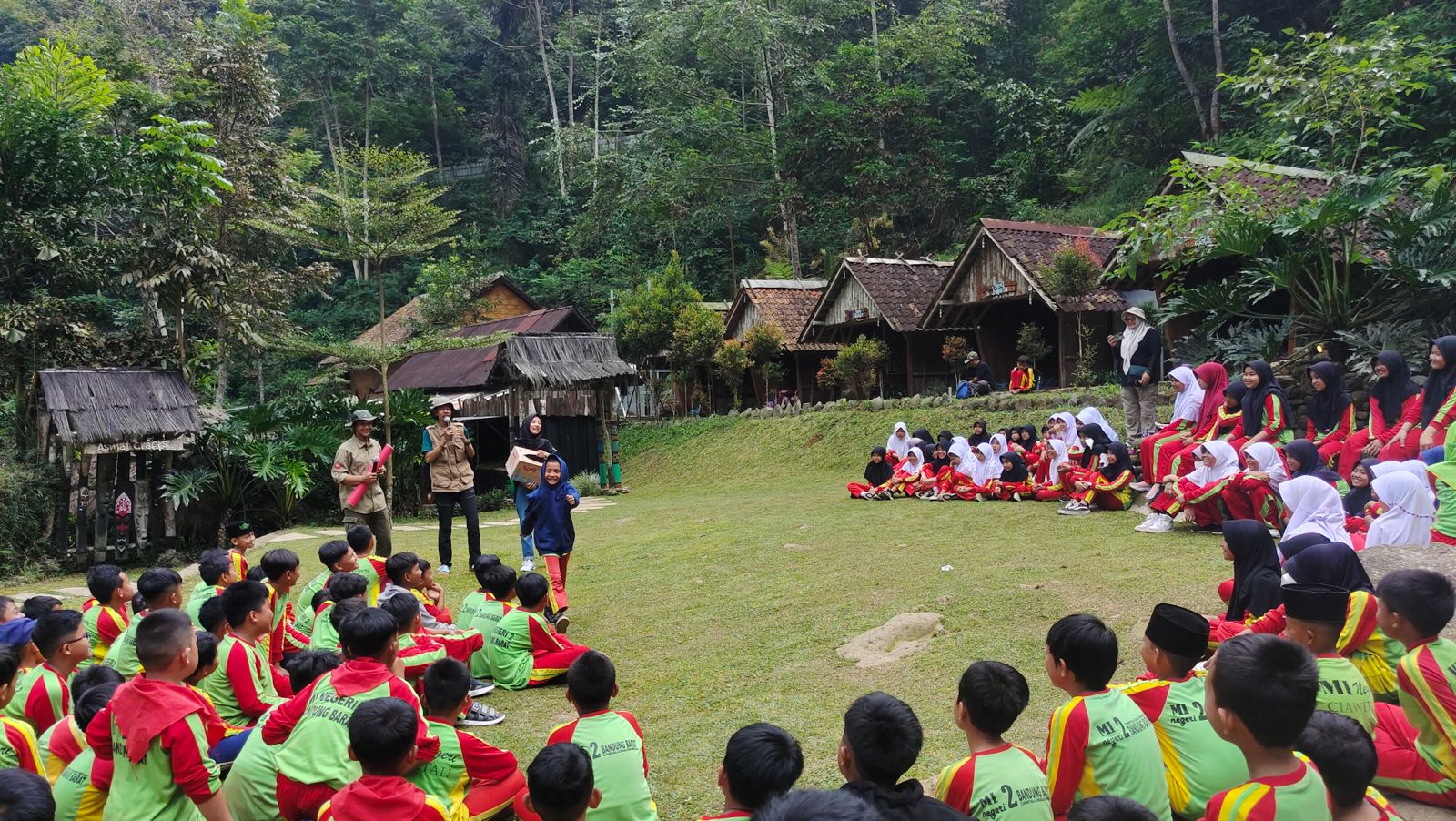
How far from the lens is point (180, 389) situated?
40.6ft

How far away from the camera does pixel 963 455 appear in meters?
12.8

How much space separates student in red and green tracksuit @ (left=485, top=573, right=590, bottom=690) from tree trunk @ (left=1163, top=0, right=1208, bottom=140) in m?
24.8

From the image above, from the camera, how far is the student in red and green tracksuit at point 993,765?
2.74 m

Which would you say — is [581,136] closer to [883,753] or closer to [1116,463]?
[1116,463]

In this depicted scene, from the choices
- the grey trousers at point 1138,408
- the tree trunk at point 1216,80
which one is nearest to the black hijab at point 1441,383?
the grey trousers at point 1138,408

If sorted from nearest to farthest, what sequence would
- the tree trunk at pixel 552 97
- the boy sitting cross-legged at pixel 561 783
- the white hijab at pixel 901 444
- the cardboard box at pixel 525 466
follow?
the boy sitting cross-legged at pixel 561 783 → the cardboard box at pixel 525 466 → the white hijab at pixel 901 444 → the tree trunk at pixel 552 97

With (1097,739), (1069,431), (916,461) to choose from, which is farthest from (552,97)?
(1097,739)

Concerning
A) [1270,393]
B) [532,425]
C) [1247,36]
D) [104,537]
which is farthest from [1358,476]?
[1247,36]

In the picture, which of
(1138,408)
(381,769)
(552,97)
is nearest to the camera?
(381,769)

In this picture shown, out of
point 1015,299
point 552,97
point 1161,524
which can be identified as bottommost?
point 1161,524

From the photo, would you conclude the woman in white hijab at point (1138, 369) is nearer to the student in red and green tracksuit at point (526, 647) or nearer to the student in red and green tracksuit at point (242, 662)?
the student in red and green tracksuit at point (526, 647)

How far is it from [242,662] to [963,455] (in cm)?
1026

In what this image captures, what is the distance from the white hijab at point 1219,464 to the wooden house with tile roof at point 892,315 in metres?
13.7

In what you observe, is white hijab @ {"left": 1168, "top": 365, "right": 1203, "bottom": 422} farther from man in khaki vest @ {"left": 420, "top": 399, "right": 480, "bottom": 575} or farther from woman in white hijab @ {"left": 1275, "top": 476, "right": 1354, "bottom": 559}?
man in khaki vest @ {"left": 420, "top": 399, "right": 480, "bottom": 575}
